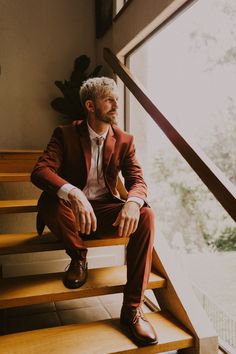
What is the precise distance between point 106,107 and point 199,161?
2.59 feet

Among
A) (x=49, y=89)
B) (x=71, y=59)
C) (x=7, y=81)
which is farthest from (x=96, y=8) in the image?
(x=7, y=81)

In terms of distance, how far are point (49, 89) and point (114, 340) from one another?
273 cm

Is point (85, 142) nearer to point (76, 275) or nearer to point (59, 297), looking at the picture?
point (76, 275)

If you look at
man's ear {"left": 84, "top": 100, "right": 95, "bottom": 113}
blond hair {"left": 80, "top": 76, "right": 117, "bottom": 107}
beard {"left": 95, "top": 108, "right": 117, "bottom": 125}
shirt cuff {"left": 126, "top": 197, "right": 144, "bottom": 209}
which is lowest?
shirt cuff {"left": 126, "top": 197, "right": 144, "bottom": 209}

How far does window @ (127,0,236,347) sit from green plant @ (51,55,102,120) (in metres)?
0.53

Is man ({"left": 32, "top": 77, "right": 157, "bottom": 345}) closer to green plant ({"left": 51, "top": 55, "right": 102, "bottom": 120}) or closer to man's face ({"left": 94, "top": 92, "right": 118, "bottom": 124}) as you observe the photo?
man's face ({"left": 94, "top": 92, "right": 118, "bottom": 124})

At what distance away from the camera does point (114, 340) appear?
1.53 meters

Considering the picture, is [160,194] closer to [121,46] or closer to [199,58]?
[199,58]

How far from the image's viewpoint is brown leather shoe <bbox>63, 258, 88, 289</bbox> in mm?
1692

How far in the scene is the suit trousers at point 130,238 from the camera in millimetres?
1612

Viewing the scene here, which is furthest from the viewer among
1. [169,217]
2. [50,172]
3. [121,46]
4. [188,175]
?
[169,217]

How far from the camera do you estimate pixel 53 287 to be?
1.70 meters

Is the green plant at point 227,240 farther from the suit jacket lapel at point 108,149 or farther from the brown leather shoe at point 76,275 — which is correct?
the brown leather shoe at point 76,275

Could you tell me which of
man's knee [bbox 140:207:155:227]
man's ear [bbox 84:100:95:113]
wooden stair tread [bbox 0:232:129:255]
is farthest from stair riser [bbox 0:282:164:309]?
man's ear [bbox 84:100:95:113]
